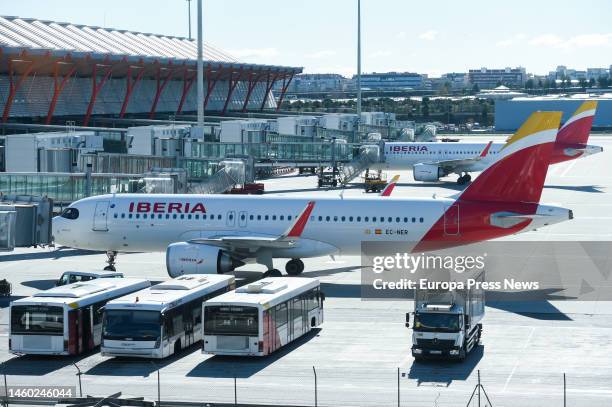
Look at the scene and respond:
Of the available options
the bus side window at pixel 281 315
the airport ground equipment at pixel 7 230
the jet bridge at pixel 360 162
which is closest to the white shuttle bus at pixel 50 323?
the bus side window at pixel 281 315

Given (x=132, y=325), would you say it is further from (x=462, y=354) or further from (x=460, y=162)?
(x=460, y=162)

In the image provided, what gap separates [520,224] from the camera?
167ft

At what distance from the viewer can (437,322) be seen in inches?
1422

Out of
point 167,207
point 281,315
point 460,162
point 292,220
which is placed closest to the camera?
point 281,315

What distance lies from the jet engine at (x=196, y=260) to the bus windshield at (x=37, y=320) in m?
13.0

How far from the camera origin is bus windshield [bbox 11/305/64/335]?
121ft

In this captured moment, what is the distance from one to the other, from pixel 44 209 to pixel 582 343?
26.7 m

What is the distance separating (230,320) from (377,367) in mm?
5166

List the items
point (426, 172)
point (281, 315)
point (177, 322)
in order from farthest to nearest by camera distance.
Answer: point (426, 172) < point (281, 315) < point (177, 322)

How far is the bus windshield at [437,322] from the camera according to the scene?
36.1m

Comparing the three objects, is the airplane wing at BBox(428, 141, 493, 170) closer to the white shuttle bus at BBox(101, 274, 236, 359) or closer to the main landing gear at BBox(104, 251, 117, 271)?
the main landing gear at BBox(104, 251, 117, 271)

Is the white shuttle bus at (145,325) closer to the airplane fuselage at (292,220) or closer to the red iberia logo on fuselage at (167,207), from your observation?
the airplane fuselage at (292,220)

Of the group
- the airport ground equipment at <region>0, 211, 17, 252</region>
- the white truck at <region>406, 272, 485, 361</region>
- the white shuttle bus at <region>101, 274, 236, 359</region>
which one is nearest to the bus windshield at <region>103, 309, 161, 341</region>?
the white shuttle bus at <region>101, 274, 236, 359</region>

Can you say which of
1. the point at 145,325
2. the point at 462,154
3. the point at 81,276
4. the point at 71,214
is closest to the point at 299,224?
the point at 81,276
